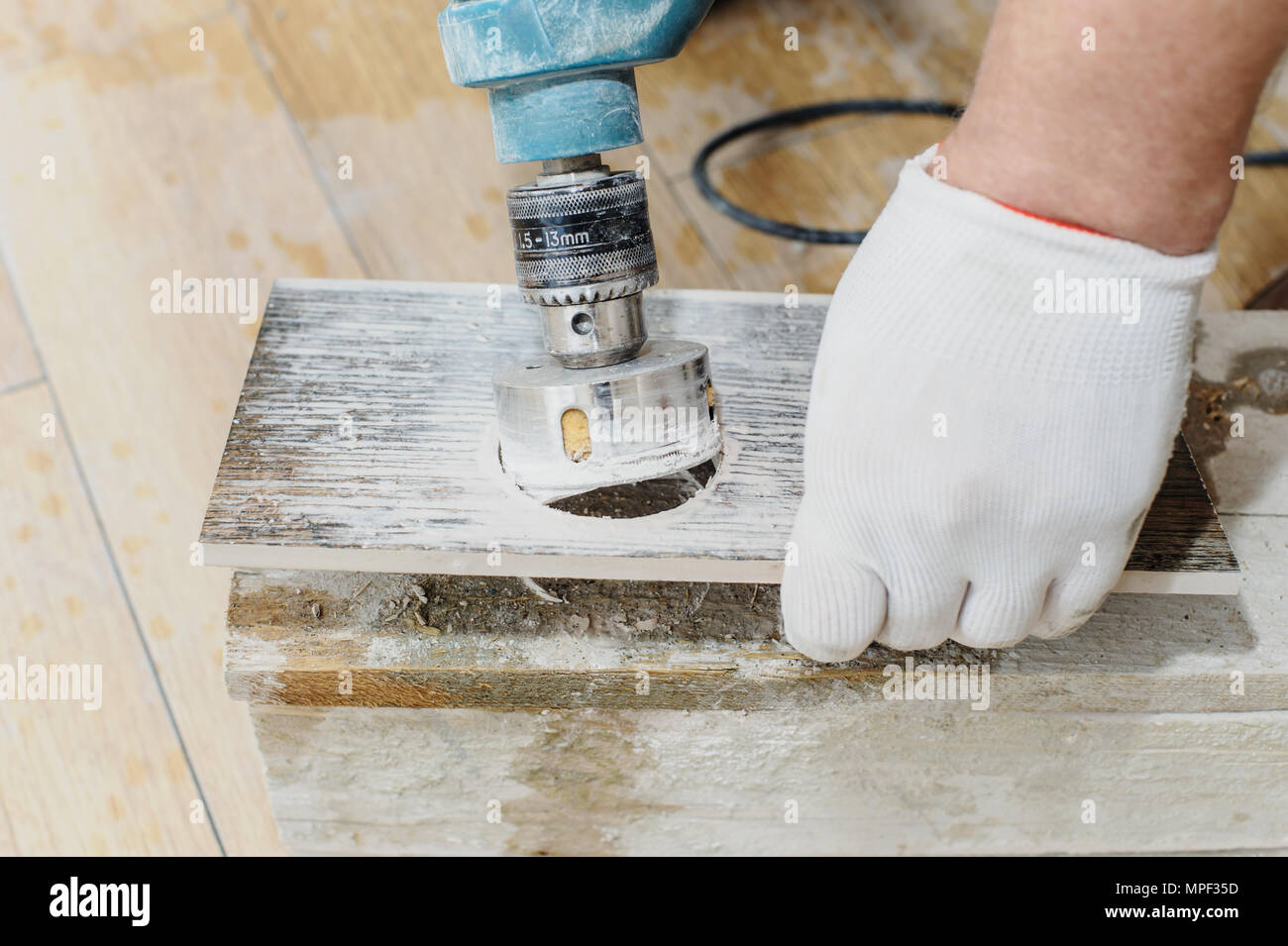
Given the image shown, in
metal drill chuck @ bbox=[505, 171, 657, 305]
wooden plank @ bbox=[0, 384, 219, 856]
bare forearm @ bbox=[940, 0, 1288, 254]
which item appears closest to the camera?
bare forearm @ bbox=[940, 0, 1288, 254]

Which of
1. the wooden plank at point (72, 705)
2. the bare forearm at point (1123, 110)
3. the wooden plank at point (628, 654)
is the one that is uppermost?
the bare forearm at point (1123, 110)

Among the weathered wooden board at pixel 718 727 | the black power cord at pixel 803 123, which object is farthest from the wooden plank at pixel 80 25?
the weathered wooden board at pixel 718 727

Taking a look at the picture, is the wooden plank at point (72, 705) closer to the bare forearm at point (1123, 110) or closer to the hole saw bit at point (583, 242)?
the hole saw bit at point (583, 242)

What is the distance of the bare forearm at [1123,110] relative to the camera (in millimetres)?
464

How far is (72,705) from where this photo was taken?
36.1 inches

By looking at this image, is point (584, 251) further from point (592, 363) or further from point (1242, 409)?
point (1242, 409)

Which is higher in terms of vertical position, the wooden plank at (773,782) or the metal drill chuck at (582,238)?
the metal drill chuck at (582,238)

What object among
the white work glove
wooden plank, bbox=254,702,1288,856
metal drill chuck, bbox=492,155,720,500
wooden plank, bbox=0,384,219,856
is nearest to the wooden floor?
wooden plank, bbox=0,384,219,856

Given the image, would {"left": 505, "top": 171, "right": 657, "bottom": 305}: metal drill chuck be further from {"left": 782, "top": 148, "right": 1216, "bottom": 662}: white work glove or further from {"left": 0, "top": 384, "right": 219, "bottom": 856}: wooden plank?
{"left": 0, "top": 384, "right": 219, "bottom": 856}: wooden plank

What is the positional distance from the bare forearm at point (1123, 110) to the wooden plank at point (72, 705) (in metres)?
0.79

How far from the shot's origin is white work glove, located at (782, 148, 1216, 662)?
20.7 inches

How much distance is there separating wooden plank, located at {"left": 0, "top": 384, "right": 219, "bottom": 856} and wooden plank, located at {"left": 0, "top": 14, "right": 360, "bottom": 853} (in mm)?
21

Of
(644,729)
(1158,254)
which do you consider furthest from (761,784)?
(1158,254)

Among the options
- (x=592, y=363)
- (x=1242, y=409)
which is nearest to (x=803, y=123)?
(x=1242, y=409)
